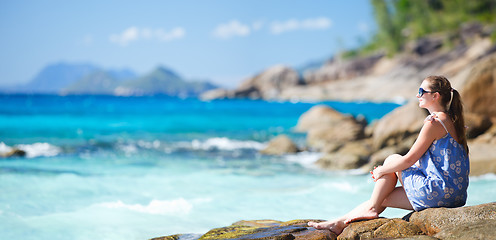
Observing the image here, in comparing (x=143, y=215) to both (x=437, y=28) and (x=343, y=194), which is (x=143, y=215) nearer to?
(x=343, y=194)

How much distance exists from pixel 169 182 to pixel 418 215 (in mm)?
6864

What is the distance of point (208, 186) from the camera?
1005cm

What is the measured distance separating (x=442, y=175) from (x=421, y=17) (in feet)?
284

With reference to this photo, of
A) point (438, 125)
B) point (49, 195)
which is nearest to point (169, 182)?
point (49, 195)

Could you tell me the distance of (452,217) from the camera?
4.32 meters

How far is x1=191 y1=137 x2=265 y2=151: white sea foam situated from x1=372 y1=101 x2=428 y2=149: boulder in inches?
188

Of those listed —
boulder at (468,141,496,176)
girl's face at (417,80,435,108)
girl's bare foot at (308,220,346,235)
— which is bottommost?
girl's bare foot at (308,220,346,235)

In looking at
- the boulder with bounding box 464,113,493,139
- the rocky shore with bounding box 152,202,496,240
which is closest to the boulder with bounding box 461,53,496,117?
the boulder with bounding box 464,113,493,139

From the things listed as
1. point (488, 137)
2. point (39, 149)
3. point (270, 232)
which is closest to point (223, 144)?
point (39, 149)

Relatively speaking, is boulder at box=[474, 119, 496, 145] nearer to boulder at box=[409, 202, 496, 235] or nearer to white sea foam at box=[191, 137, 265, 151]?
white sea foam at box=[191, 137, 265, 151]

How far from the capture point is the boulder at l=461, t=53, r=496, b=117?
516 inches

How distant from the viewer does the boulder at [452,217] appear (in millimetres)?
4250

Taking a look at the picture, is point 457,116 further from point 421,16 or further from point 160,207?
point 421,16

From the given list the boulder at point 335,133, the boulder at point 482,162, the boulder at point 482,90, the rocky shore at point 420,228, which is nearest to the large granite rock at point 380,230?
the rocky shore at point 420,228
